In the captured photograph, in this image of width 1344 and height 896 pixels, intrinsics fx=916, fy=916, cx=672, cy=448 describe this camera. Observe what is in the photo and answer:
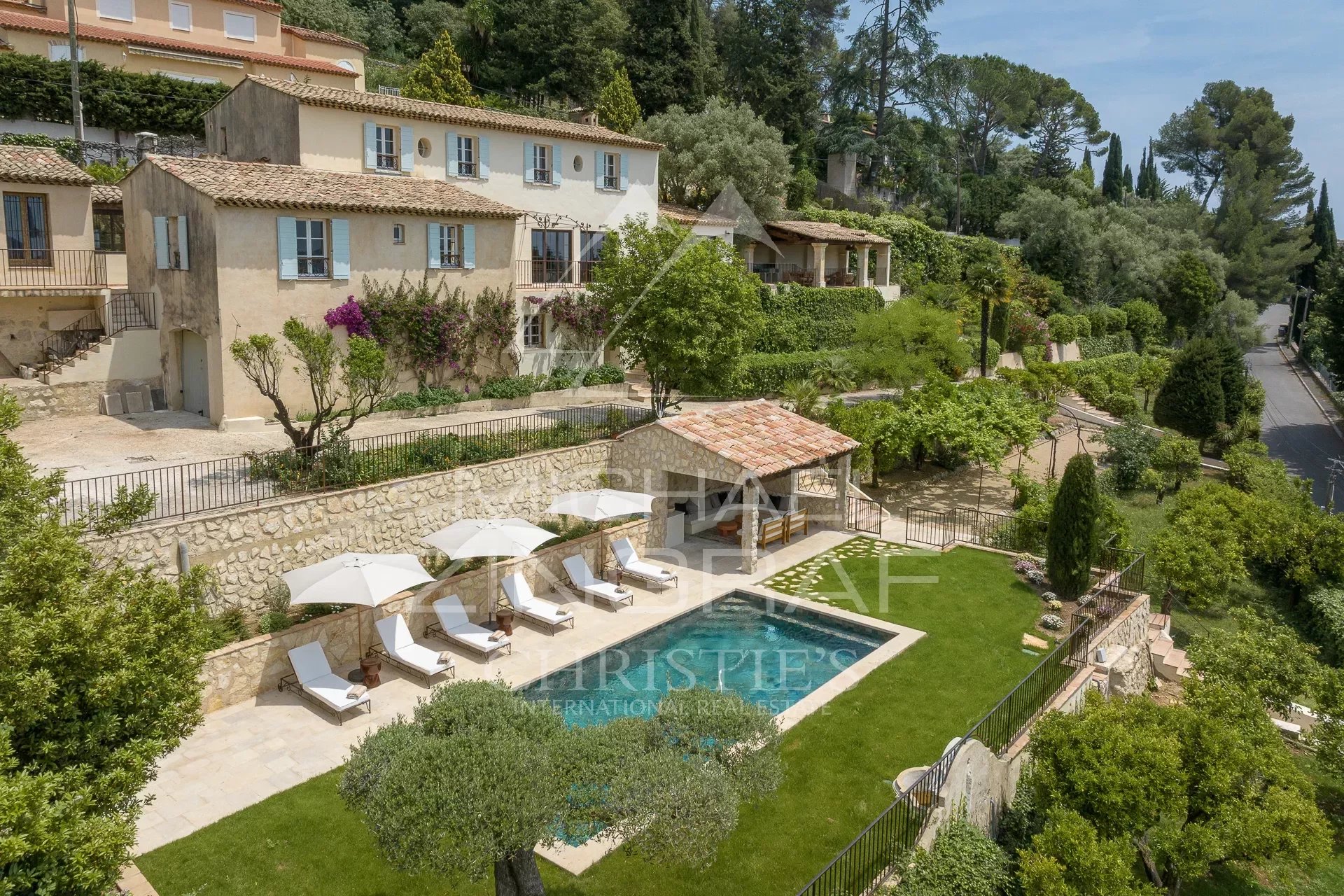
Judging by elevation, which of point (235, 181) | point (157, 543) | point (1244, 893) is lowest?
point (1244, 893)

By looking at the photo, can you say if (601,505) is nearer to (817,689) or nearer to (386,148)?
(817,689)

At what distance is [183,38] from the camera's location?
4166 cm

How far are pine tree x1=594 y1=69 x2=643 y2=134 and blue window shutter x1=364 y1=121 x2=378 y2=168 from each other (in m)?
20.1

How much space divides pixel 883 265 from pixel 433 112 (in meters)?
28.9

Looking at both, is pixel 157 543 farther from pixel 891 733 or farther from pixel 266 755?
pixel 891 733

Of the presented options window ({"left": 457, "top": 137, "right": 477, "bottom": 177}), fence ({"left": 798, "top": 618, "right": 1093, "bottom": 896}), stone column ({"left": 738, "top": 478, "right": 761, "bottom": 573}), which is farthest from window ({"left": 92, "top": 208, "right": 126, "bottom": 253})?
fence ({"left": 798, "top": 618, "right": 1093, "bottom": 896})

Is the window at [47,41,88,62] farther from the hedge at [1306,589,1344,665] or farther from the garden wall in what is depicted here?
the hedge at [1306,589,1344,665]

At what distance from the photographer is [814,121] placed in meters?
61.8

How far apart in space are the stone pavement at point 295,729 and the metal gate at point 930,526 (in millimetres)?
6576

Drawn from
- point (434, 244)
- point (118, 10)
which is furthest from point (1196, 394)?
point (118, 10)

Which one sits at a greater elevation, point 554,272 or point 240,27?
point 240,27

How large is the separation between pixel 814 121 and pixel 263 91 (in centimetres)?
4168

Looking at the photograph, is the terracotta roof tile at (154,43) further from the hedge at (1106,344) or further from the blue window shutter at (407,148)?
the hedge at (1106,344)

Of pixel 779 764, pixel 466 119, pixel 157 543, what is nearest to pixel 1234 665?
pixel 779 764
